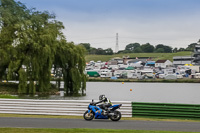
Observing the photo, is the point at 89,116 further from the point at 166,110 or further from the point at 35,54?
the point at 35,54

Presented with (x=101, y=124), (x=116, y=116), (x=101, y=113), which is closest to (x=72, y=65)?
(x=101, y=113)

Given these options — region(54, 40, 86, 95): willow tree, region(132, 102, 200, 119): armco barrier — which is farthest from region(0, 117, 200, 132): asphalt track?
region(54, 40, 86, 95): willow tree

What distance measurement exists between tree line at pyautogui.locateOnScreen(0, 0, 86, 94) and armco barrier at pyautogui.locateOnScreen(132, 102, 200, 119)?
26621 millimetres

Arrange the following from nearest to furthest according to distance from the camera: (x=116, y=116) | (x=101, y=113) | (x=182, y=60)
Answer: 1. (x=116, y=116)
2. (x=101, y=113)
3. (x=182, y=60)

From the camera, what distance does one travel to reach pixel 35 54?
4397 cm

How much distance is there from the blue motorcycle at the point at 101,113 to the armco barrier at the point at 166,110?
5.49 feet

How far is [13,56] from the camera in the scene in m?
44.3

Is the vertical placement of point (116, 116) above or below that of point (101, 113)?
below

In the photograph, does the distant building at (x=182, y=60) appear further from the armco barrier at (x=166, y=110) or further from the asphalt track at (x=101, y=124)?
the asphalt track at (x=101, y=124)

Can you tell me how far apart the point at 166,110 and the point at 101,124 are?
3941 millimetres

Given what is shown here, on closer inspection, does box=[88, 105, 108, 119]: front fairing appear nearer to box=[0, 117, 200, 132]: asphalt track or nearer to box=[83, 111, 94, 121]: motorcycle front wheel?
box=[83, 111, 94, 121]: motorcycle front wheel

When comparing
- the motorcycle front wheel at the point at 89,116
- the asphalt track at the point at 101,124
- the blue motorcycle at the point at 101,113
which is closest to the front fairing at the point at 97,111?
the blue motorcycle at the point at 101,113

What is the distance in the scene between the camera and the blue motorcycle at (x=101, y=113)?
16641 millimetres

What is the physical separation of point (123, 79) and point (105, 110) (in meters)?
105
